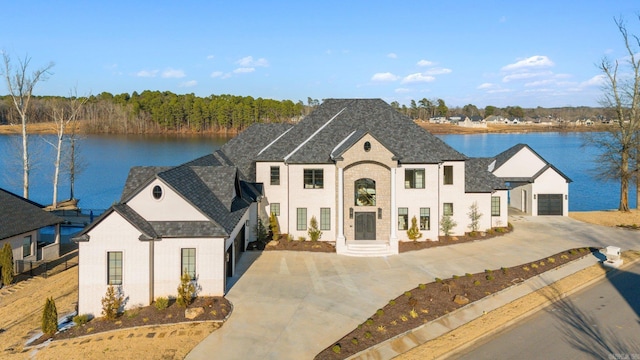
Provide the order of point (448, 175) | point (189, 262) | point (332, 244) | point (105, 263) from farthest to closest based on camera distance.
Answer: point (448, 175)
point (332, 244)
point (189, 262)
point (105, 263)

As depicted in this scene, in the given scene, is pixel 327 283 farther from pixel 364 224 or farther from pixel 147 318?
pixel 147 318

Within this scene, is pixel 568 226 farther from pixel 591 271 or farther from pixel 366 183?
pixel 366 183

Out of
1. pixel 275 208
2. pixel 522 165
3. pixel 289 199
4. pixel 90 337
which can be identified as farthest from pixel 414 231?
pixel 90 337

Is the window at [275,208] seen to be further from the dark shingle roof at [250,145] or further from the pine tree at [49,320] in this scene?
the pine tree at [49,320]

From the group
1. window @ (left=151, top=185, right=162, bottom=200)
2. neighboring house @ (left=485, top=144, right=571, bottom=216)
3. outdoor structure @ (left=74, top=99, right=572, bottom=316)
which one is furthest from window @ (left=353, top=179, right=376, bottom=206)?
neighboring house @ (left=485, top=144, right=571, bottom=216)

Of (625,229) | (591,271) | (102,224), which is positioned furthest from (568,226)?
(102,224)

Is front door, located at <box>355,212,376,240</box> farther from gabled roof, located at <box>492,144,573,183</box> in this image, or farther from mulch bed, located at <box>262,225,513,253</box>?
gabled roof, located at <box>492,144,573,183</box>
